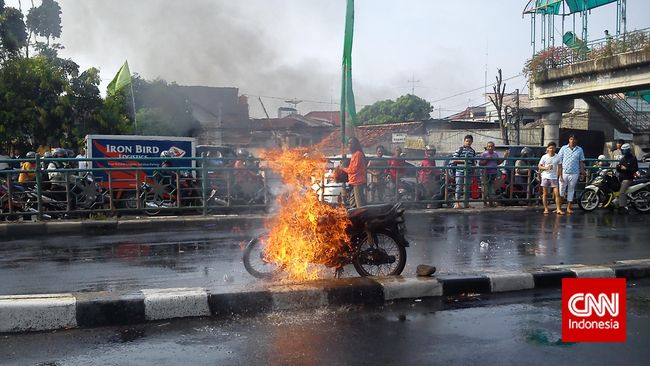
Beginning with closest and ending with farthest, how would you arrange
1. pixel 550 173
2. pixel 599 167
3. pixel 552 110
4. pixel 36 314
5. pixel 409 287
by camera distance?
pixel 36 314 → pixel 409 287 → pixel 550 173 → pixel 599 167 → pixel 552 110

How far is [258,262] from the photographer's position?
5.89 m

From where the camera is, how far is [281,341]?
4.03 meters

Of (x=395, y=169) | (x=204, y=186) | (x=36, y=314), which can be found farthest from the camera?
(x=395, y=169)

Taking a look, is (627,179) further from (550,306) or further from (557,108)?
(557,108)

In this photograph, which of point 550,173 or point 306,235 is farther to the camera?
point 550,173

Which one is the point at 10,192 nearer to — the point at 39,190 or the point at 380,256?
the point at 39,190

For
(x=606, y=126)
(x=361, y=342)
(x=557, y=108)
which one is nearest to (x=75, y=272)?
(x=361, y=342)

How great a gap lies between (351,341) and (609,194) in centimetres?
1048

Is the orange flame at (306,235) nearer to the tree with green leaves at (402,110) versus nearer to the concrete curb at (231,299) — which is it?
the concrete curb at (231,299)

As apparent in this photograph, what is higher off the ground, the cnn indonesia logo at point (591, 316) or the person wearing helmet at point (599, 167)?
the person wearing helmet at point (599, 167)

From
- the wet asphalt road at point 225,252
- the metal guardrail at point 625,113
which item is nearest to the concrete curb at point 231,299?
the wet asphalt road at point 225,252

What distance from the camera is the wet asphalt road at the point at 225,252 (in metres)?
5.88

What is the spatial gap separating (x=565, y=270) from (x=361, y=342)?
2943mm

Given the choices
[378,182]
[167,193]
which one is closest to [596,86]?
[378,182]
